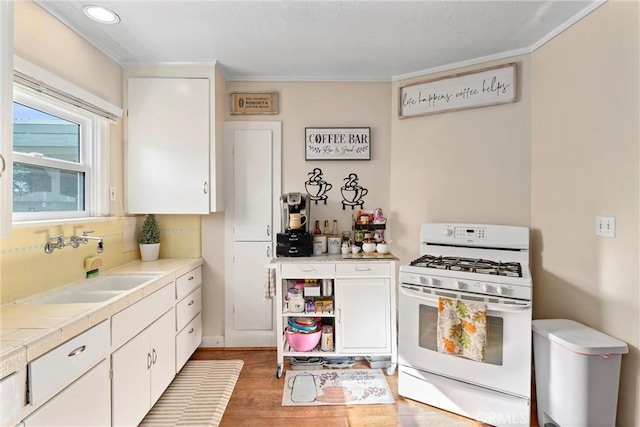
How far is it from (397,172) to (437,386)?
163 centimetres

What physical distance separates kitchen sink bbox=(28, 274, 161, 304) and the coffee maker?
0.89m

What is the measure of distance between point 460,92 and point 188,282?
262cm

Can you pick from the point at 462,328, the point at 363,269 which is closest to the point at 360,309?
the point at 363,269

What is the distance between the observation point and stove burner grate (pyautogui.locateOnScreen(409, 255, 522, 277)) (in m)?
1.80

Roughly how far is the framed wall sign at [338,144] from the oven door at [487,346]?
124 cm

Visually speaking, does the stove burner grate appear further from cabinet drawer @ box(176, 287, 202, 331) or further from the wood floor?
cabinet drawer @ box(176, 287, 202, 331)

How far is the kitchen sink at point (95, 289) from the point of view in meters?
1.63

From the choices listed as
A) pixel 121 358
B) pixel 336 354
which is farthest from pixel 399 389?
pixel 121 358

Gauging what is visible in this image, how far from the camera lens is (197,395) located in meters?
2.02

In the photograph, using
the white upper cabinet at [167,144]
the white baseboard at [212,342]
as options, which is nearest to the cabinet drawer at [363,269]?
the white upper cabinet at [167,144]

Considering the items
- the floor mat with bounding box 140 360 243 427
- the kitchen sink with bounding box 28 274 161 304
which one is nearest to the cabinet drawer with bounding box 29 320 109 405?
the kitchen sink with bounding box 28 274 161 304

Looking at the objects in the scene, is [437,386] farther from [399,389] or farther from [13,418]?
[13,418]

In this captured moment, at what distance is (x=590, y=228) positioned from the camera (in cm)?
174

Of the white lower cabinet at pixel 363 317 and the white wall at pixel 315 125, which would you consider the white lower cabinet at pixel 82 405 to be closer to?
the white wall at pixel 315 125
